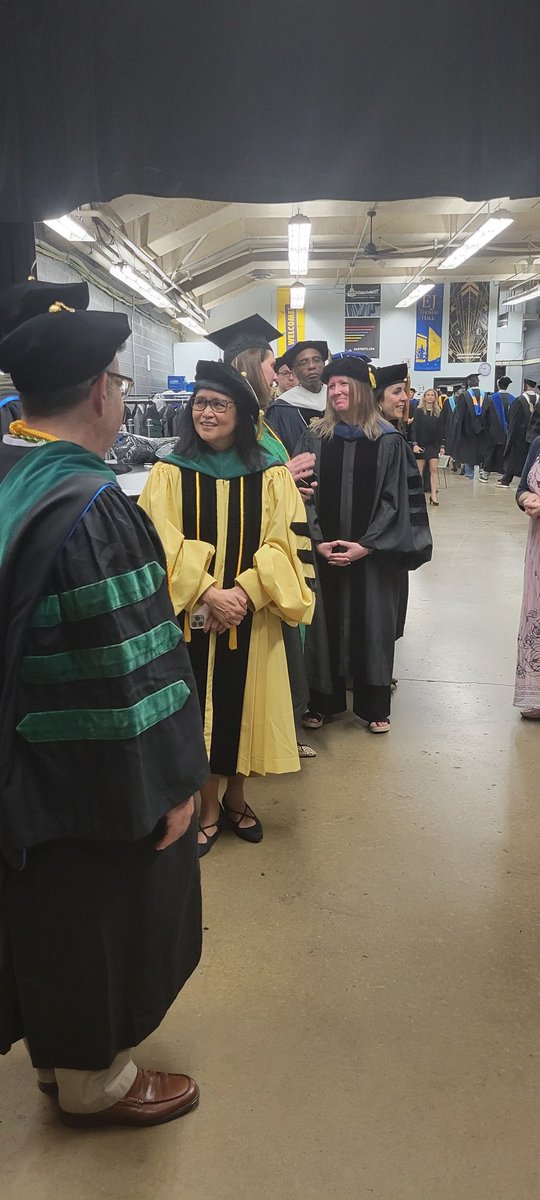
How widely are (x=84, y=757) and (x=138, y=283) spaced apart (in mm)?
10372

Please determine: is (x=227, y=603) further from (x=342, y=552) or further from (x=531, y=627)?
(x=531, y=627)

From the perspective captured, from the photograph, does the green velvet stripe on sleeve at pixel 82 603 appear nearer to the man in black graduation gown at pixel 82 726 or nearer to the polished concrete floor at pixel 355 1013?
the man in black graduation gown at pixel 82 726

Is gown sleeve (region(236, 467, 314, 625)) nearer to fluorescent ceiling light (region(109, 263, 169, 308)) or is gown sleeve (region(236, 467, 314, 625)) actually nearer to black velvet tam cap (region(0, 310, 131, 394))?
black velvet tam cap (region(0, 310, 131, 394))

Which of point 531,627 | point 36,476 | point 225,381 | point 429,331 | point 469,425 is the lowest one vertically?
point 531,627

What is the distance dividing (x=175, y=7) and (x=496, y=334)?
1760cm

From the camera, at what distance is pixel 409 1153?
1.46m

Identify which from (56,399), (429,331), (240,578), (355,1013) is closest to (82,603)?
(56,399)

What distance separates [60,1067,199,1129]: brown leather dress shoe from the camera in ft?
4.83

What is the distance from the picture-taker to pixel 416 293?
601 inches

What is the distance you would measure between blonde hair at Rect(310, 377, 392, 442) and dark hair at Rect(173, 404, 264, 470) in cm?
102

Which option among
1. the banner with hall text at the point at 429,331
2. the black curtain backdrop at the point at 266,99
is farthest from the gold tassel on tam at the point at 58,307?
the banner with hall text at the point at 429,331

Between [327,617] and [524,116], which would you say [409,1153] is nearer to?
A: [327,617]

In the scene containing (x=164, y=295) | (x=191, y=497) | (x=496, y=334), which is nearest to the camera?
(x=191, y=497)

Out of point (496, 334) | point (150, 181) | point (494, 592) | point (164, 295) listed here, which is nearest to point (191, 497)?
point (150, 181)
